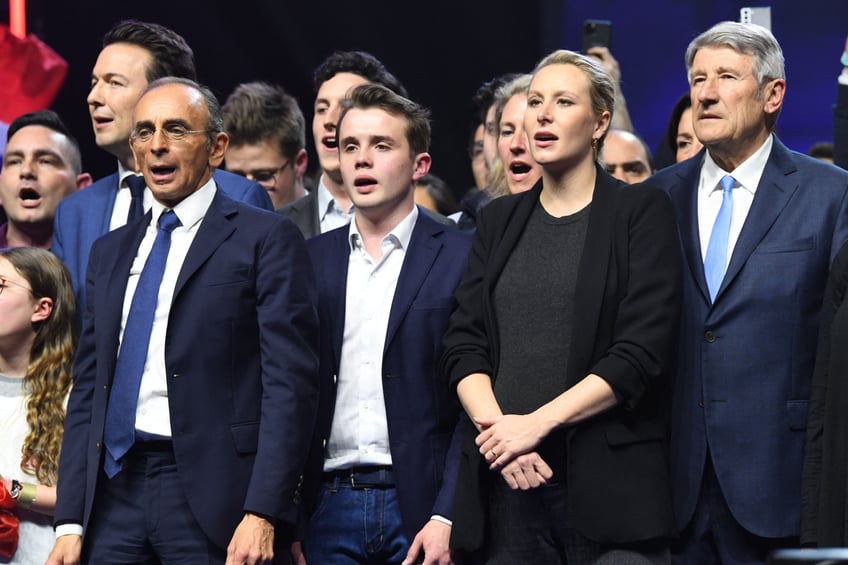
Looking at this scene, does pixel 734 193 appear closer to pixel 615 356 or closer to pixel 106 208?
pixel 615 356

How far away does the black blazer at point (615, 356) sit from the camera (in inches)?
119

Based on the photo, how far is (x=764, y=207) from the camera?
3.37 meters

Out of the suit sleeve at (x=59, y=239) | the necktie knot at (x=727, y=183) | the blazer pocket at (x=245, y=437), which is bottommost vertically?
the blazer pocket at (x=245, y=437)

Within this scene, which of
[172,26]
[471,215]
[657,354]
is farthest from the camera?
[172,26]

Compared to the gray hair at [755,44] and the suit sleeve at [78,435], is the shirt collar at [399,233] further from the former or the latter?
the gray hair at [755,44]

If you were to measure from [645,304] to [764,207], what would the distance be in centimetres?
47

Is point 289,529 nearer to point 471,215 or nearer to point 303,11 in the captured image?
point 471,215

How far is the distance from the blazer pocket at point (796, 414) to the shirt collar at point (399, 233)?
3.51ft

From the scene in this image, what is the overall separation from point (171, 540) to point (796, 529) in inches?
58.6

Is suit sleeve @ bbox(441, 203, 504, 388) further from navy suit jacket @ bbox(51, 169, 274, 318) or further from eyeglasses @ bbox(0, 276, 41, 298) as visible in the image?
eyeglasses @ bbox(0, 276, 41, 298)

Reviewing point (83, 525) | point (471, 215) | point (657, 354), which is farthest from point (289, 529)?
point (471, 215)

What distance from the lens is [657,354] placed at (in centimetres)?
309

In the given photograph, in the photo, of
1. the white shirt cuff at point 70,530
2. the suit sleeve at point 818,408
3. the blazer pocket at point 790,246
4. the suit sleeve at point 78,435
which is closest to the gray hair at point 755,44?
the blazer pocket at point 790,246

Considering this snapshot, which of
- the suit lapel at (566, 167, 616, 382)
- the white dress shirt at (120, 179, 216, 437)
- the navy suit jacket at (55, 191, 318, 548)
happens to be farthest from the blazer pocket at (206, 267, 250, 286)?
the suit lapel at (566, 167, 616, 382)
